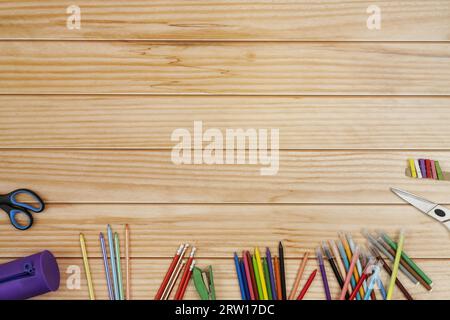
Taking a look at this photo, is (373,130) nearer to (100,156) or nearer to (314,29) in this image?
(314,29)

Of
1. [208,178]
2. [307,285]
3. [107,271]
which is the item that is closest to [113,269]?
[107,271]

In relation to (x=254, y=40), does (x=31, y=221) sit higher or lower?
lower

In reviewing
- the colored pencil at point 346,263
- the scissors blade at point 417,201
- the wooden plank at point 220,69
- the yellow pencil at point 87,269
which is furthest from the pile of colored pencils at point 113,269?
the scissors blade at point 417,201

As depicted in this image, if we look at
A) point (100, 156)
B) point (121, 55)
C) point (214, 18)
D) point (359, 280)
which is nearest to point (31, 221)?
point (100, 156)

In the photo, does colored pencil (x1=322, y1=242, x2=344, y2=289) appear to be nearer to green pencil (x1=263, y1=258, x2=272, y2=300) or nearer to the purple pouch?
green pencil (x1=263, y1=258, x2=272, y2=300)

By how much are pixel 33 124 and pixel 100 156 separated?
0.14 m

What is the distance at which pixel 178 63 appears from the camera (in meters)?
0.80

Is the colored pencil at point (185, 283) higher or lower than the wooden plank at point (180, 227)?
lower

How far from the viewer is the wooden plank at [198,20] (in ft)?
2.59

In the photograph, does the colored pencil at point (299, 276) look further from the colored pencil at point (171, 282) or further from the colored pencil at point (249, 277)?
the colored pencil at point (171, 282)

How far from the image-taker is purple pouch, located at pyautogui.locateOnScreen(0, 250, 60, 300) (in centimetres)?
74

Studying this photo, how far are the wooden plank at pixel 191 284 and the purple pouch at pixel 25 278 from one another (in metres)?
0.05

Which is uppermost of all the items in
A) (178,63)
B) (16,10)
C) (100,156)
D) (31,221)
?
(16,10)

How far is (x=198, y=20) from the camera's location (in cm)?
79
